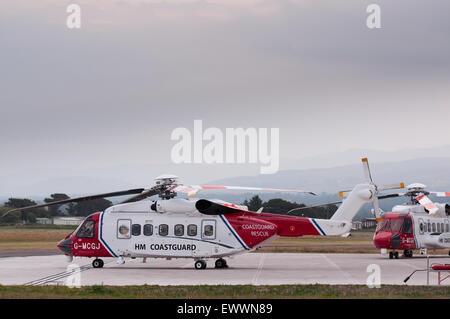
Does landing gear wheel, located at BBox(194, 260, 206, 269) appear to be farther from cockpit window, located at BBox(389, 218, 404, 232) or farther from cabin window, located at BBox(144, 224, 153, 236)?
cockpit window, located at BBox(389, 218, 404, 232)

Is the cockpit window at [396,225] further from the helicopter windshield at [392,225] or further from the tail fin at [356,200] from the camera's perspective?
the tail fin at [356,200]

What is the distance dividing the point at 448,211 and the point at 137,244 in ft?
72.1

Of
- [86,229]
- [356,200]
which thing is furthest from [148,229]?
[356,200]

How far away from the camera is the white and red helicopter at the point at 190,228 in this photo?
32406 millimetres

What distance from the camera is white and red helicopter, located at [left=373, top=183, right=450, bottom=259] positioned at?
4078 cm

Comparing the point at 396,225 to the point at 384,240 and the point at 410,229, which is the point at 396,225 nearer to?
the point at 410,229

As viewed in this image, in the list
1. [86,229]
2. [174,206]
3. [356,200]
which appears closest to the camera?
[174,206]

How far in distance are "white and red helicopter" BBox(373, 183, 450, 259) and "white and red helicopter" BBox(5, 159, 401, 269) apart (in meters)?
8.30

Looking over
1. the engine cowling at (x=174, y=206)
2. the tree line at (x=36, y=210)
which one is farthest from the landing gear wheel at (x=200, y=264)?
the tree line at (x=36, y=210)

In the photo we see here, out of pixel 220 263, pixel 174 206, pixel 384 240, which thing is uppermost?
pixel 174 206

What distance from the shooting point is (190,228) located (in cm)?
3259

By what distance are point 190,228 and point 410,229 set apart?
50.5ft
